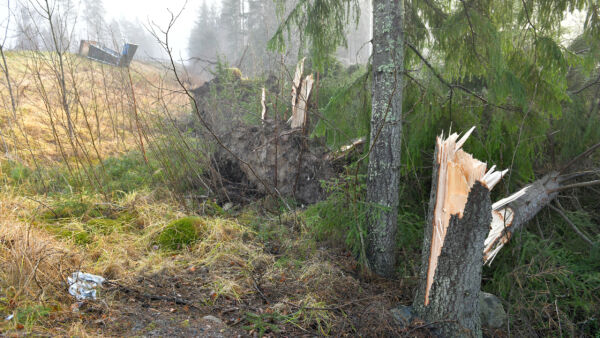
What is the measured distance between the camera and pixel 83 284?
2650 millimetres

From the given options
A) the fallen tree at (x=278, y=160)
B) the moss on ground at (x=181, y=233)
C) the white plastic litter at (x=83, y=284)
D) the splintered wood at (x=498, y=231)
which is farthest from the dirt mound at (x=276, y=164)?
the white plastic litter at (x=83, y=284)

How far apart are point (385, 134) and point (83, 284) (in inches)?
114

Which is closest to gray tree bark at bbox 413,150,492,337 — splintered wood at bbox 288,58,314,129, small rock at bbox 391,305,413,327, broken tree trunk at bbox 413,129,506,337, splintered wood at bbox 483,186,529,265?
broken tree trunk at bbox 413,129,506,337

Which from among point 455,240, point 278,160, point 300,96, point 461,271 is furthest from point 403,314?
point 300,96

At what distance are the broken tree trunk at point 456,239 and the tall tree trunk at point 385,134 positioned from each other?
64 centimetres

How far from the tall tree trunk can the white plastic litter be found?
249 centimetres

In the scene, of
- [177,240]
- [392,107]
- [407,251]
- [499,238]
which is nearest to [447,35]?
[392,107]

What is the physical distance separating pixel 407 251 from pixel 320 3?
285 cm

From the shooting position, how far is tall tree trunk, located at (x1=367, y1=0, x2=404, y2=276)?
9.78ft

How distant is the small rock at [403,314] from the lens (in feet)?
8.18

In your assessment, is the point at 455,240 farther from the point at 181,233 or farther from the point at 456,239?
the point at 181,233

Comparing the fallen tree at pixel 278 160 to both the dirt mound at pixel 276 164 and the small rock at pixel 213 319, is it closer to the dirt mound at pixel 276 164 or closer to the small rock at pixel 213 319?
the dirt mound at pixel 276 164

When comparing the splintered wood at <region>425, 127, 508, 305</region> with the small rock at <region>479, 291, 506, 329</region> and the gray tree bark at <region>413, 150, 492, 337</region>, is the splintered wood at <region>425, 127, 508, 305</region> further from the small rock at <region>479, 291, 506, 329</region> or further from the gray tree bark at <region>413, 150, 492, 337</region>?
the small rock at <region>479, 291, 506, 329</region>

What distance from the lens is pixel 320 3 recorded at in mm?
3484
